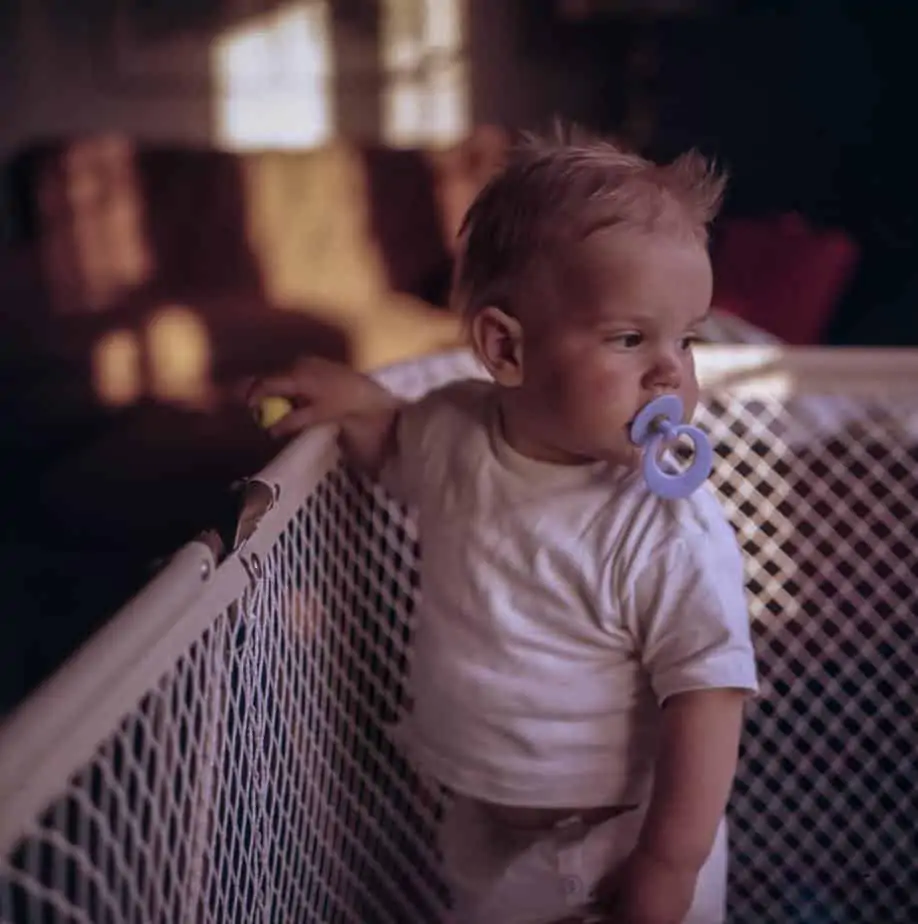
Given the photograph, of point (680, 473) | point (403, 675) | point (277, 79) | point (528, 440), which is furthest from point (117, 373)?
point (680, 473)

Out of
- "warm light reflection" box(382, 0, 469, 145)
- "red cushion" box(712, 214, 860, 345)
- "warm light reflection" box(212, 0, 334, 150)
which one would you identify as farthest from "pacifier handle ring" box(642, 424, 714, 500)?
"warm light reflection" box(212, 0, 334, 150)

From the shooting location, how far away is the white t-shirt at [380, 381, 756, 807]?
624 mm

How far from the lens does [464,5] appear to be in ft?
8.29

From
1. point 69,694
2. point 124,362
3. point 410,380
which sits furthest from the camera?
point 124,362

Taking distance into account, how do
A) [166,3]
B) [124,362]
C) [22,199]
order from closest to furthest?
[124,362] < [22,199] < [166,3]

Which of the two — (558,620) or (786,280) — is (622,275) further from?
(786,280)

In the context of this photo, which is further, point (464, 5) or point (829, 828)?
point (464, 5)

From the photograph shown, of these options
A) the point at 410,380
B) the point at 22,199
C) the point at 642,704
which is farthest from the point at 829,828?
the point at 22,199

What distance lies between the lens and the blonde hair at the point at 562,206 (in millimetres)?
610

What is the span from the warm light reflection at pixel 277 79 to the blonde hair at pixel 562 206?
2034 mm

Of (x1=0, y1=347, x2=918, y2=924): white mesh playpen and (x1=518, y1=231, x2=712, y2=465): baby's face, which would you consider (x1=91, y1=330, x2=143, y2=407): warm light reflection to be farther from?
(x1=518, y1=231, x2=712, y2=465): baby's face

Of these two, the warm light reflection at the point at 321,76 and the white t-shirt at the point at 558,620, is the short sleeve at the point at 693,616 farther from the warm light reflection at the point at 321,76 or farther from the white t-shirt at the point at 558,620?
the warm light reflection at the point at 321,76

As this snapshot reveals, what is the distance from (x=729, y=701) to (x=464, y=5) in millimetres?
2198

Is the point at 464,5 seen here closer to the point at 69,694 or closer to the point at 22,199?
the point at 22,199
